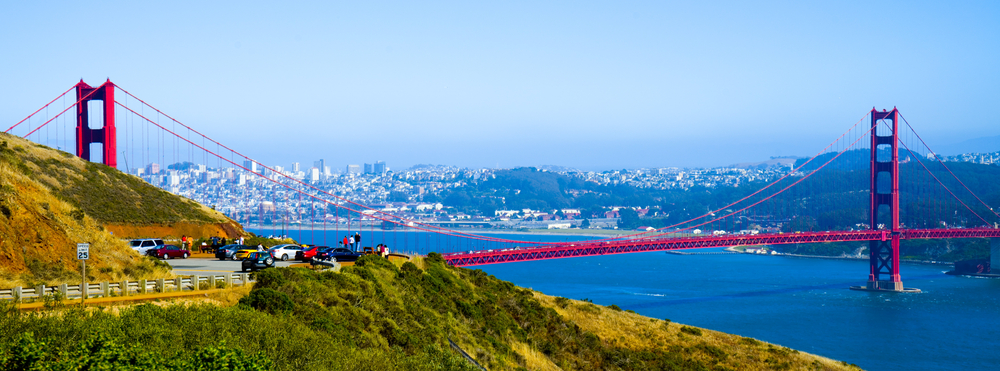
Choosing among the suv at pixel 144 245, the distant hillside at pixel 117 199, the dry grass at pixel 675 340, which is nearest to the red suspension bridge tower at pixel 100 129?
the distant hillside at pixel 117 199

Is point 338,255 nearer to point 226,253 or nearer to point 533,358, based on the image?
point 226,253

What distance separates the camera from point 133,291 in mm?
16203

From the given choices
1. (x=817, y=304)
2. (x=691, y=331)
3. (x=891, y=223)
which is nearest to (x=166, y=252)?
(x=691, y=331)

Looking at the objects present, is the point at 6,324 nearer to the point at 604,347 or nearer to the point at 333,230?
the point at 604,347

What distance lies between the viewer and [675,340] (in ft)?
99.3

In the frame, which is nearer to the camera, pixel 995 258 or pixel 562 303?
pixel 562 303

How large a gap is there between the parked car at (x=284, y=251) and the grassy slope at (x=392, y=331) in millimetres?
5095

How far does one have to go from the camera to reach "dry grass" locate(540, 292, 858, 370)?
28922 millimetres

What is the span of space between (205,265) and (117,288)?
1017 centimetres

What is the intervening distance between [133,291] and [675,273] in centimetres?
8848

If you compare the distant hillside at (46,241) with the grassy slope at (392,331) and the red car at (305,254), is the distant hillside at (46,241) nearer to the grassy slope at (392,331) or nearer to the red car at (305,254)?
the grassy slope at (392,331)

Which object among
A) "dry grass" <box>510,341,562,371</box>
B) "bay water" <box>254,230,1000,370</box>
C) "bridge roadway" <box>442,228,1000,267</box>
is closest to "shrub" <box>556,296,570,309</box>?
"dry grass" <box>510,341,562,371</box>

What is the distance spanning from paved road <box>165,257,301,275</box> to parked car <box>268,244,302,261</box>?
0.43m

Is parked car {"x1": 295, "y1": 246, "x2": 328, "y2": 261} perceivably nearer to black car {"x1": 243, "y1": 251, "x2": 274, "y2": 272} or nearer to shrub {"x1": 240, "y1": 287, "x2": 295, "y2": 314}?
black car {"x1": 243, "y1": 251, "x2": 274, "y2": 272}
